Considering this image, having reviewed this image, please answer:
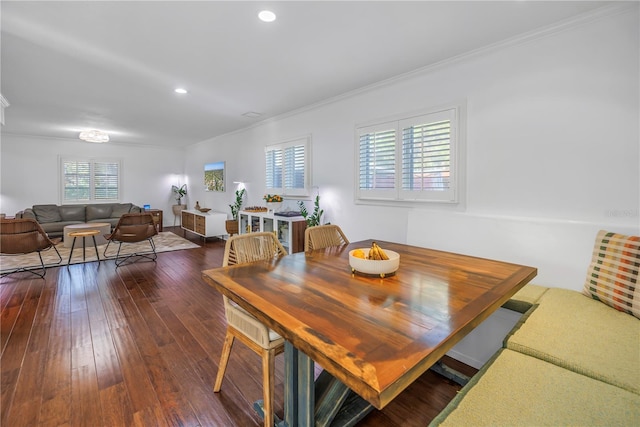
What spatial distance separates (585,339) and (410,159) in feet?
6.96

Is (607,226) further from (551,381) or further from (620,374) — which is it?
(551,381)

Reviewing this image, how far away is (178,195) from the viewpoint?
368 inches

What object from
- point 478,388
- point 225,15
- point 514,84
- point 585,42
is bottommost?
point 478,388

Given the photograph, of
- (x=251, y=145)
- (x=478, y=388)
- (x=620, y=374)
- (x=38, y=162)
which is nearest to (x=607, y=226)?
(x=620, y=374)

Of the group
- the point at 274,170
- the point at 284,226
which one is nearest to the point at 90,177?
the point at 274,170

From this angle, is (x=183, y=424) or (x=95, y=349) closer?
(x=183, y=424)

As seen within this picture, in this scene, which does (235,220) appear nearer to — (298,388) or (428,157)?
(428,157)

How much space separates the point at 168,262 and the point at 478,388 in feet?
16.6

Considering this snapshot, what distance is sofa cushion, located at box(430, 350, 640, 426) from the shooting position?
932 millimetres

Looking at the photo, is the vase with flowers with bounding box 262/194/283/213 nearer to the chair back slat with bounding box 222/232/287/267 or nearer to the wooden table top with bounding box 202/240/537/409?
the chair back slat with bounding box 222/232/287/267

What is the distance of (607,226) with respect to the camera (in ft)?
6.52

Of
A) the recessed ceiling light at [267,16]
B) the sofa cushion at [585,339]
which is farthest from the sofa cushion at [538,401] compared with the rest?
the recessed ceiling light at [267,16]

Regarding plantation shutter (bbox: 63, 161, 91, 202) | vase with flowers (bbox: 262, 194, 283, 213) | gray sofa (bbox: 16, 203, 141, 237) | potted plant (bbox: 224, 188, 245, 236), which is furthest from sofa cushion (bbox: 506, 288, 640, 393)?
plantation shutter (bbox: 63, 161, 91, 202)

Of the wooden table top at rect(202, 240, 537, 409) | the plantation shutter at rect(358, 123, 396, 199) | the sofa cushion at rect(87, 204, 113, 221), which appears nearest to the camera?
the wooden table top at rect(202, 240, 537, 409)
